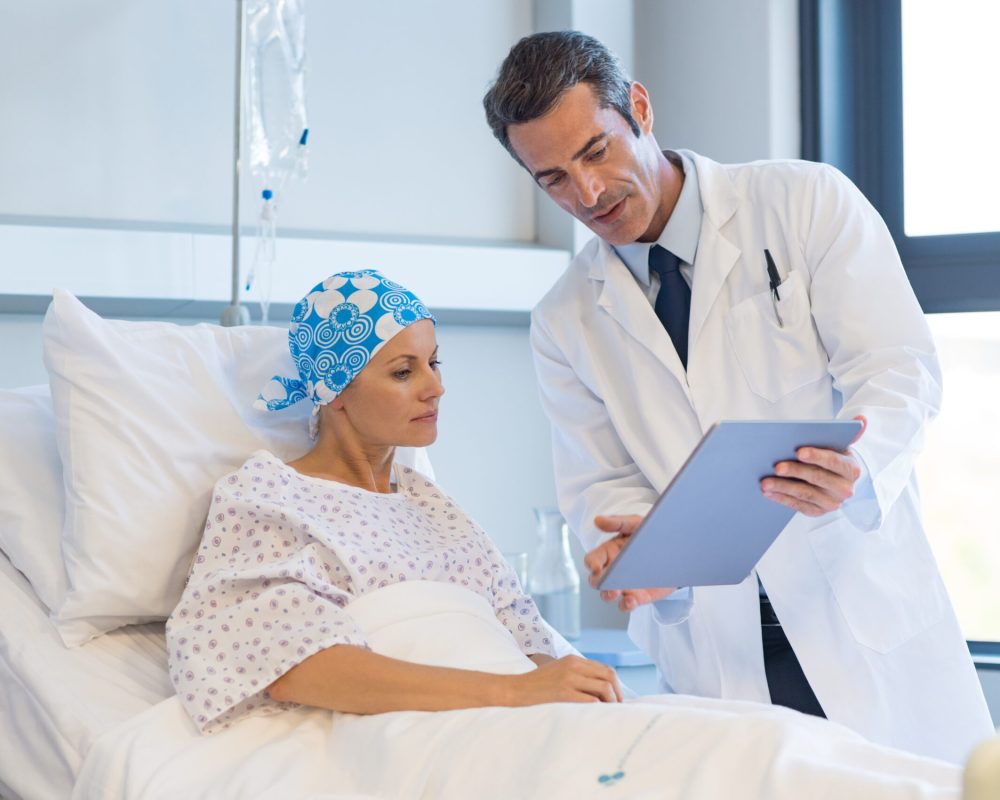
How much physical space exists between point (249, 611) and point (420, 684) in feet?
0.77

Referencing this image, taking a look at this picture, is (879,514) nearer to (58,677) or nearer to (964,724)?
(964,724)

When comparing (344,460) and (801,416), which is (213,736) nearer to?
(344,460)

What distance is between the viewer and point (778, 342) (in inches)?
69.1

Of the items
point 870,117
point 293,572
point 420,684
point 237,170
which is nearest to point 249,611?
point 293,572

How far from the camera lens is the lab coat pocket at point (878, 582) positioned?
1670 mm

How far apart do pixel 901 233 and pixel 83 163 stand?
175 centimetres

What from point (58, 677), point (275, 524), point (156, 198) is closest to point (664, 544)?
point (275, 524)

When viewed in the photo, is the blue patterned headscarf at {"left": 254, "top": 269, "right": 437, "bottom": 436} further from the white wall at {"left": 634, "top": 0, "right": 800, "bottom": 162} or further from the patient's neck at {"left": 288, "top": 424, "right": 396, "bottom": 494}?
the white wall at {"left": 634, "top": 0, "right": 800, "bottom": 162}

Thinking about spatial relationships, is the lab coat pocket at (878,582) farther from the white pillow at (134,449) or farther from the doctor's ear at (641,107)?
the white pillow at (134,449)

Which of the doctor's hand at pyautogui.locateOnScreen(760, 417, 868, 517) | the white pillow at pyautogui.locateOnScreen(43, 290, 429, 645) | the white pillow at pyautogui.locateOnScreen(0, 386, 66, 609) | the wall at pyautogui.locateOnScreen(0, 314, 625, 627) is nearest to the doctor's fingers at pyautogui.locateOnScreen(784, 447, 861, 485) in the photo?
the doctor's hand at pyautogui.locateOnScreen(760, 417, 868, 517)

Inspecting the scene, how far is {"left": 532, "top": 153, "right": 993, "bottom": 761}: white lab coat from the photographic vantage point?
5.48ft

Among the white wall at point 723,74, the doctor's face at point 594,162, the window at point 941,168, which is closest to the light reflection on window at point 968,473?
the window at point 941,168

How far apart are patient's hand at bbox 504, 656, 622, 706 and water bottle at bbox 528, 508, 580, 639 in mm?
1248

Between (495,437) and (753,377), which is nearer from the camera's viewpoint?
(753,377)
